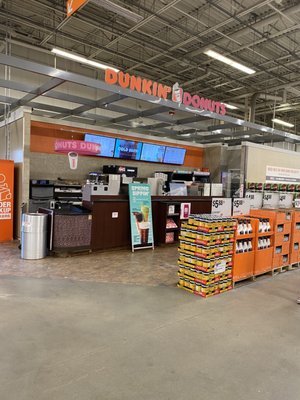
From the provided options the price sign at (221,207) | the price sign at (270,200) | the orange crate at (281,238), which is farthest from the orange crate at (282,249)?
the price sign at (270,200)

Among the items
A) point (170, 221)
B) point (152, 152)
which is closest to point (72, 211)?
point (170, 221)

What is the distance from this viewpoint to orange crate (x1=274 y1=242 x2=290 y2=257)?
5824 mm

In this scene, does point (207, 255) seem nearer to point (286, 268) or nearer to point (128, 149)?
point (286, 268)

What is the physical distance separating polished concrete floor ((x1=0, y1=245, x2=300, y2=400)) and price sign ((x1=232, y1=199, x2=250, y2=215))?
1671 mm

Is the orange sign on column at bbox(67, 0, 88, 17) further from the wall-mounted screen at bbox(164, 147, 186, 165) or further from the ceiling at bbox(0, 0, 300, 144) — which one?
the wall-mounted screen at bbox(164, 147, 186, 165)

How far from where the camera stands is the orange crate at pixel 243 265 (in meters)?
4.89

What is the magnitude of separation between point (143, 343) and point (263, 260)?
10.6 feet

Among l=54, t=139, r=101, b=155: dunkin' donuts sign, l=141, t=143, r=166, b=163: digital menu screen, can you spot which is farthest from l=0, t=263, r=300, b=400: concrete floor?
l=141, t=143, r=166, b=163: digital menu screen

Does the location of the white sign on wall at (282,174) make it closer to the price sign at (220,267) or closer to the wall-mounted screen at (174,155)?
the wall-mounted screen at (174,155)

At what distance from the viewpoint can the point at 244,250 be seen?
5043 mm

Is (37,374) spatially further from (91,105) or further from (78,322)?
(91,105)

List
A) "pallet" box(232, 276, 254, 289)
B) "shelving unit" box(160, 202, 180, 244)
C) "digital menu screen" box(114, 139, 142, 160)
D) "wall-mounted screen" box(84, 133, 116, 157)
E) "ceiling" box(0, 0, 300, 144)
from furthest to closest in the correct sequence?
"digital menu screen" box(114, 139, 142, 160)
"wall-mounted screen" box(84, 133, 116, 157)
"shelving unit" box(160, 202, 180, 244)
"ceiling" box(0, 0, 300, 144)
"pallet" box(232, 276, 254, 289)

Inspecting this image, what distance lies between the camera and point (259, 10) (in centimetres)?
750

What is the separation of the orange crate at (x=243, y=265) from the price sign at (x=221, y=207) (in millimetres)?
883
